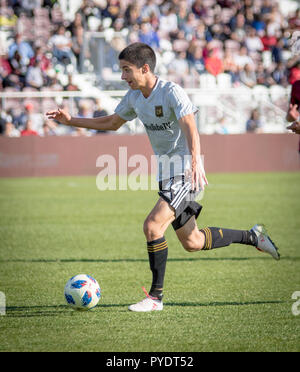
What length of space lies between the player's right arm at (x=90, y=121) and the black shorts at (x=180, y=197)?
2.63 feet

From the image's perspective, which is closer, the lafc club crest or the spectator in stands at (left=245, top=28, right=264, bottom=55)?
the lafc club crest

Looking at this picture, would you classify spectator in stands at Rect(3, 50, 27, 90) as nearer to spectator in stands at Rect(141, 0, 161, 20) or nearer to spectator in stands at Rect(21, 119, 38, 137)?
spectator in stands at Rect(21, 119, 38, 137)

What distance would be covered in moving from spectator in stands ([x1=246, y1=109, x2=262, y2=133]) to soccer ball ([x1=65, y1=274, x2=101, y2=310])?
1607cm

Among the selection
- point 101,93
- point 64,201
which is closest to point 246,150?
point 101,93

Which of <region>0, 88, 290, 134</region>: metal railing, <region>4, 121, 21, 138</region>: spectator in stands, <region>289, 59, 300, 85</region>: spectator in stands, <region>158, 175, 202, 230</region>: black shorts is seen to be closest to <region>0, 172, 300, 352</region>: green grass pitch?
<region>158, 175, 202, 230</region>: black shorts

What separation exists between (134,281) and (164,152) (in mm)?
1674

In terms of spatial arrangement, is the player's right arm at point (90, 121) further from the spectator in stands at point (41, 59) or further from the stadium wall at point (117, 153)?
the spectator in stands at point (41, 59)

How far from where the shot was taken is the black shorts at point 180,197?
5.84 metres

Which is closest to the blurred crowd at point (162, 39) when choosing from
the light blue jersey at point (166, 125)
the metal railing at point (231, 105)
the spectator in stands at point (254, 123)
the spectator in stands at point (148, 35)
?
the spectator in stands at point (148, 35)

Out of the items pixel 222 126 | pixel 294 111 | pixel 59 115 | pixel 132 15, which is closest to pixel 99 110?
pixel 222 126

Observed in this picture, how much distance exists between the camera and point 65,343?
4766 millimetres

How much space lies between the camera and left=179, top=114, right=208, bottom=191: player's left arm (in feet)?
18.3

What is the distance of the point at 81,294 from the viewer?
5641 millimetres

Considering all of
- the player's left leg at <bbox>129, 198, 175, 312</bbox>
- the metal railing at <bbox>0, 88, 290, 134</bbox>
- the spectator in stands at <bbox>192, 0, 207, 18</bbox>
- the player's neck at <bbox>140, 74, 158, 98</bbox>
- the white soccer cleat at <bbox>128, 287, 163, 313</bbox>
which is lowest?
the white soccer cleat at <bbox>128, 287, 163, 313</bbox>
